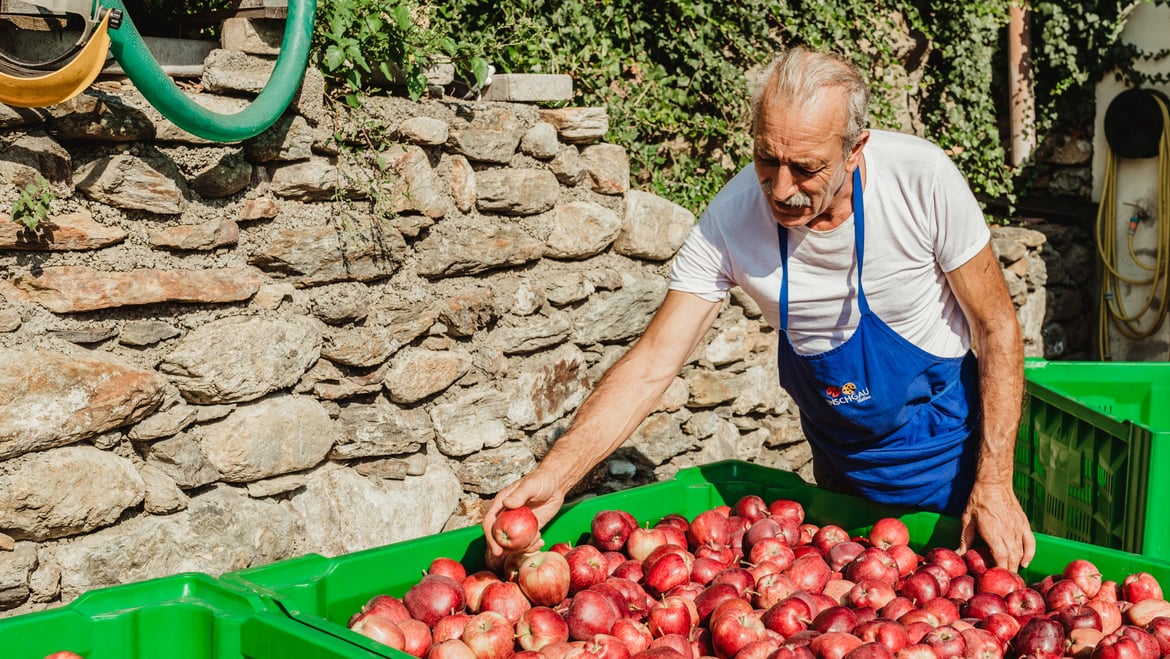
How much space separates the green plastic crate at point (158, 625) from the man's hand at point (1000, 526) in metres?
1.35

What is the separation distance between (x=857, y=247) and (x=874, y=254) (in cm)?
5

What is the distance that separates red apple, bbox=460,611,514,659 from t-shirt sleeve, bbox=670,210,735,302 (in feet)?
3.25

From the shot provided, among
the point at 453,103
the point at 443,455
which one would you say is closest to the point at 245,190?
the point at 453,103

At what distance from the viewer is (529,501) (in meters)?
2.20

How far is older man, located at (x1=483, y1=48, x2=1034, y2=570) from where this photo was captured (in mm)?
2178

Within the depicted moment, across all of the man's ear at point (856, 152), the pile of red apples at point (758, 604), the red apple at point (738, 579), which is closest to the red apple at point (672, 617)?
the pile of red apples at point (758, 604)

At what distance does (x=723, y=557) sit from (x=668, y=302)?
25.0 inches

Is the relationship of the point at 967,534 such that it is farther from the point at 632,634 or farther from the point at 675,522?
the point at 632,634

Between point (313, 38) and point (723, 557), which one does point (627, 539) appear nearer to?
point (723, 557)

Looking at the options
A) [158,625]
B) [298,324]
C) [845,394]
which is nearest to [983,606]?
[845,394]

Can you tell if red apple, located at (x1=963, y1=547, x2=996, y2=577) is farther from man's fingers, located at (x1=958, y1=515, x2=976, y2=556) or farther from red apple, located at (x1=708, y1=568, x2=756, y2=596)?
red apple, located at (x1=708, y1=568, x2=756, y2=596)

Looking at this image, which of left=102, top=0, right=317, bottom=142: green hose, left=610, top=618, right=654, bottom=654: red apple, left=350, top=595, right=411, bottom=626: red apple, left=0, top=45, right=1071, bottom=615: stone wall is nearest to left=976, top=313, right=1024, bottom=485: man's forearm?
left=610, top=618, right=654, bottom=654: red apple

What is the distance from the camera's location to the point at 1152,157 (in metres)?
6.62

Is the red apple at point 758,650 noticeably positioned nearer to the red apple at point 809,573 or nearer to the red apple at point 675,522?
the red apple at point 809,573
